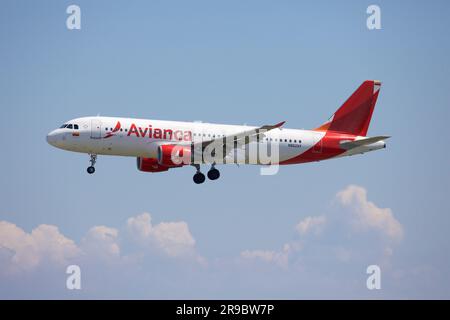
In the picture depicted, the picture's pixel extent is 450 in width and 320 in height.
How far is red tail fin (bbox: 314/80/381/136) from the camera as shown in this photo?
3184 inches

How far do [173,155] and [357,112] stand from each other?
1909 centimetres

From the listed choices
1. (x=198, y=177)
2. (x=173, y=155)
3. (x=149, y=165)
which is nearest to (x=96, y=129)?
(x=173, y=155)

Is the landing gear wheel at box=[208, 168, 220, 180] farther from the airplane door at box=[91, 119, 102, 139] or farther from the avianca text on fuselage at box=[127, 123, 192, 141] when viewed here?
the airplane door at box=[91, 119, 102, 139]

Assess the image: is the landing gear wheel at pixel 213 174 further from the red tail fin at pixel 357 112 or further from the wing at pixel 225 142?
the red tail fin at pixel 357 112

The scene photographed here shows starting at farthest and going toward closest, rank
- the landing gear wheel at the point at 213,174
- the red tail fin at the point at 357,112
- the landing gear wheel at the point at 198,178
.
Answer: the red tail fin at the point at 357,112
the landing gear wheel at the point at 213,174
the landing gear wheel at the point at 198,178

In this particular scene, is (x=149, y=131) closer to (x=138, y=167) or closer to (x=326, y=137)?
(x=138, y=167)

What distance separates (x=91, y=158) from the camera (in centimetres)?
7275

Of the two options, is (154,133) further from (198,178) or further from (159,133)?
(198,178)

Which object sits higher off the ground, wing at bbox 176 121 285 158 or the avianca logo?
the avianca logo

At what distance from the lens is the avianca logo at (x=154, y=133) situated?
2817 inches

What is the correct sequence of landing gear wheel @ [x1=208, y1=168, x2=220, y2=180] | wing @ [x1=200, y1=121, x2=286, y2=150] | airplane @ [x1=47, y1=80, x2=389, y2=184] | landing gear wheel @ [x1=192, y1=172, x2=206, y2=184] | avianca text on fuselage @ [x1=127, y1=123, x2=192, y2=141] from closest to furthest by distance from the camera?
wing @ [x1=200, y1=121, x2=286, y2=150]
airplane @ [x1=47, y1=80, x2=389, y2=184]
avianca text on fuselage @ [x1=127, y1=123, x2=192, y2=141]
landing gear wheel @ [x1=192, y1=172, x2=206, y2=184]
landing gear wheel @ [x1=208, y1=168, x2=220, y2=180]

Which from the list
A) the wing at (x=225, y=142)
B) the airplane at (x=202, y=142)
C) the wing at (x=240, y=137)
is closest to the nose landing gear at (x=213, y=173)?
the airplane at (x=202, y=142)

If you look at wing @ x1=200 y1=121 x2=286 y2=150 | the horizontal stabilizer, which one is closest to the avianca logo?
wing @ x1=200 y1=121 x2=286 y2=150

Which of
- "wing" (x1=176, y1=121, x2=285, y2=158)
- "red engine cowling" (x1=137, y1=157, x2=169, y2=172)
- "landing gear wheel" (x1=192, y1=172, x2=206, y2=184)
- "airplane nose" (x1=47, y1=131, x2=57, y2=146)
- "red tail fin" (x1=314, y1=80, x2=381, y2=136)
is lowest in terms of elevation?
"landing gear wheel" (x1=192, y1=172, x2=206, y2=184)
